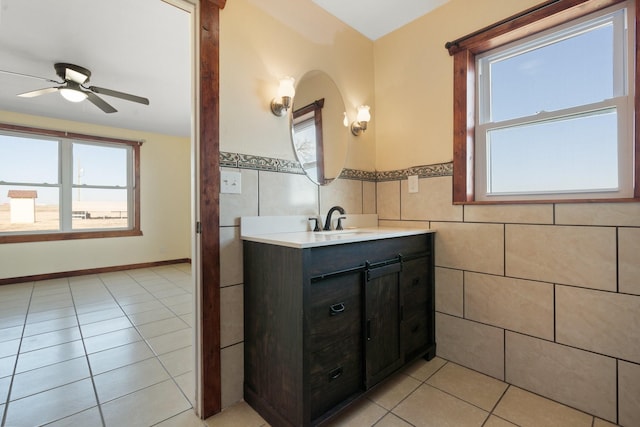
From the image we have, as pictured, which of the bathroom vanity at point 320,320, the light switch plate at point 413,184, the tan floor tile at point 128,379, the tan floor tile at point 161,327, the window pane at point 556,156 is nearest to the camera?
the bathroom vanity at point 320,320

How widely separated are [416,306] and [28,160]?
5495mm

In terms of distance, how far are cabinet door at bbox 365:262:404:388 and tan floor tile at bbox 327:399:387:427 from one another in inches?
4.9

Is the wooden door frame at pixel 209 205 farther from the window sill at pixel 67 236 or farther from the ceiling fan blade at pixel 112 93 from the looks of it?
the window sill at pixel 67 236

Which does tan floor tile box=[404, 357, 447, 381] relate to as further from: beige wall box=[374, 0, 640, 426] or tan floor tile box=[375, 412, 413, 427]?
tan floor tile box=[375, 412, 413, 427]

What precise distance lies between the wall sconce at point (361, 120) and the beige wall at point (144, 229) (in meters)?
4.23

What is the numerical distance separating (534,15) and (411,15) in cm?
77

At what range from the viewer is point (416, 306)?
1.75 meters

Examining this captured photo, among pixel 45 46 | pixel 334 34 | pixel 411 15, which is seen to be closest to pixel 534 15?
pixel 411 15

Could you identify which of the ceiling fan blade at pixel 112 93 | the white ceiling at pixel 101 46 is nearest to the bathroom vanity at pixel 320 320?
the white ceiling at pixel 101 46

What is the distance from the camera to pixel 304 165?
5.86ft

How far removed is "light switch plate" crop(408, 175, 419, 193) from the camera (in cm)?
201

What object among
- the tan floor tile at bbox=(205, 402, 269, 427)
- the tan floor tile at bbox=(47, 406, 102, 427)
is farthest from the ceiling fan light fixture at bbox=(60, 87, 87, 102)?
the tan floor tile at bbox=(205, 402, 269, 427)

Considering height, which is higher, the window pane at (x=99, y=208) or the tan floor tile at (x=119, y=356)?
the window pane at (x=99, y=208)

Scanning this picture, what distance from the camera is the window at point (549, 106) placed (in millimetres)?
1360
